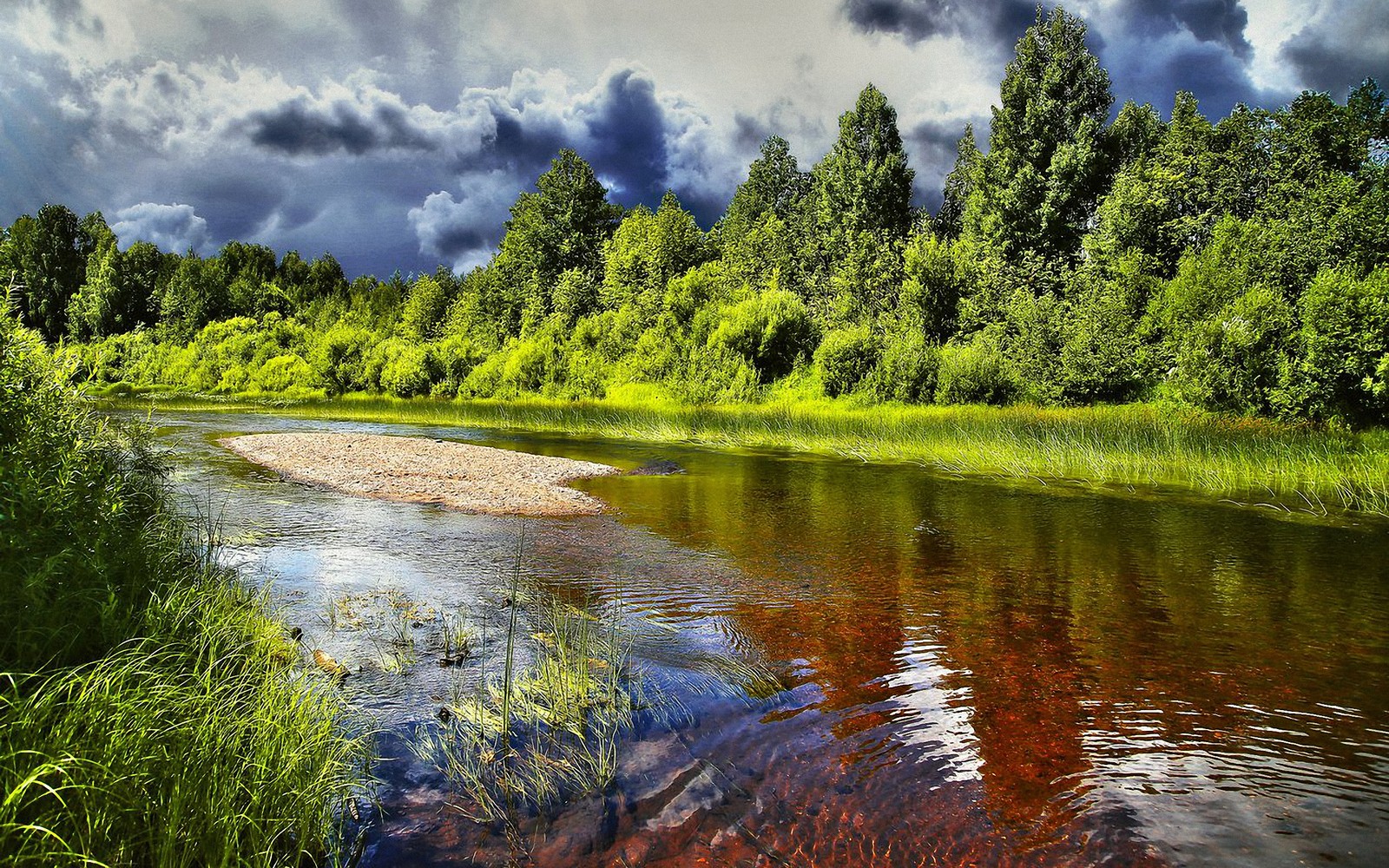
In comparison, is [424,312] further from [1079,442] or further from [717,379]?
[1079,442]

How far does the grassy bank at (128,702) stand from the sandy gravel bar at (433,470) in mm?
7648

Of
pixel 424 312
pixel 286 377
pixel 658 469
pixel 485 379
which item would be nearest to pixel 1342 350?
pixel 658 469

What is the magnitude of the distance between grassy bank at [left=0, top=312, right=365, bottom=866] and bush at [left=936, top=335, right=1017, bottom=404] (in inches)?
1119

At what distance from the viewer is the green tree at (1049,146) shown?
40.5 meters

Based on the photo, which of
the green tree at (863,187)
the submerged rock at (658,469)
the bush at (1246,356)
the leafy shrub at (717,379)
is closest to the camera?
the bush at (1246,356)

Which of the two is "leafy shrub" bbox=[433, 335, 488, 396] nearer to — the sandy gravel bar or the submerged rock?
the sandy gravel bar

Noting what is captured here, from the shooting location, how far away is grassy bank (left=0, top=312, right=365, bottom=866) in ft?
9.32

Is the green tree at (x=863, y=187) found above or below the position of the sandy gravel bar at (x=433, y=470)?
above

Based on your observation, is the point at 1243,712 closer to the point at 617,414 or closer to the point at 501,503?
the point at 501,503

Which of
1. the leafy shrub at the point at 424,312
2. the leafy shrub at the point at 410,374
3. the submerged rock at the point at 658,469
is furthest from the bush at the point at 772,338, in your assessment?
the leafy shrub at the point at 424,312

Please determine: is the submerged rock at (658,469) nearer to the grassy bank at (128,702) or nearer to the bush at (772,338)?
the grassy bank at (128,702)

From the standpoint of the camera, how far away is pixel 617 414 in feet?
112

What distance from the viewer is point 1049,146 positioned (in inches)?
1658

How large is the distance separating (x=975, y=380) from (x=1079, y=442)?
1171 centimetres
